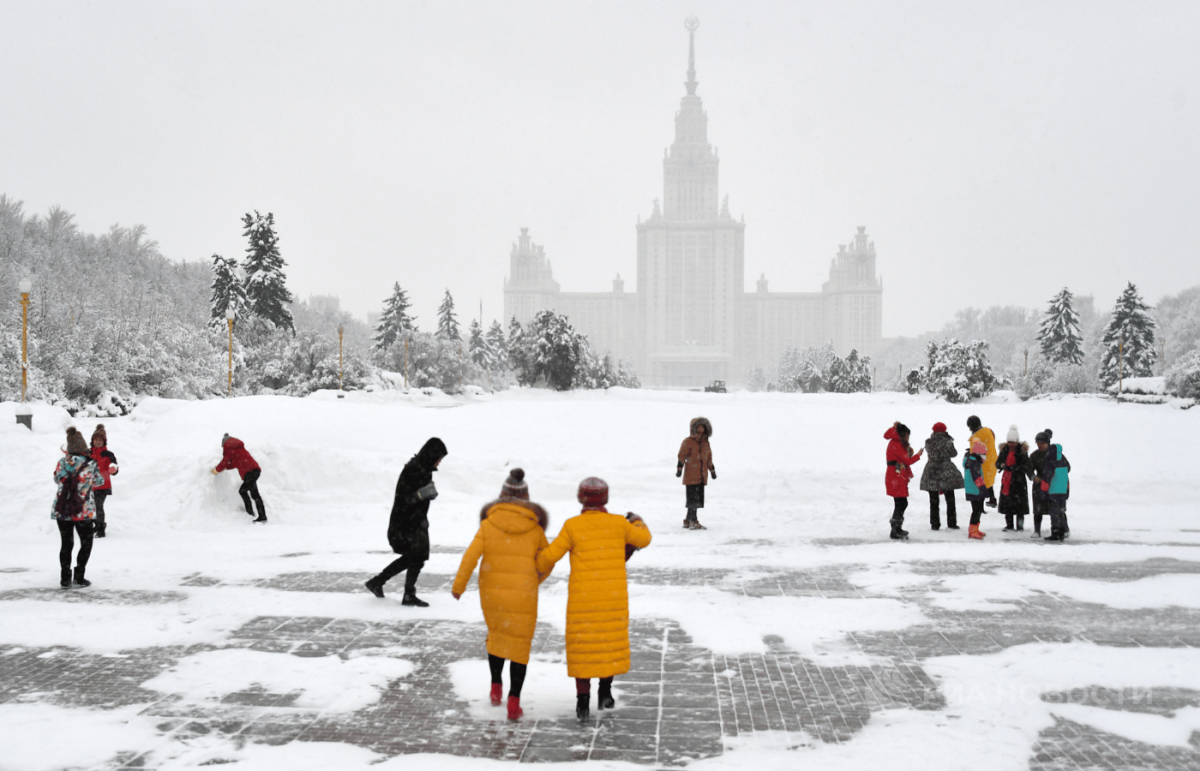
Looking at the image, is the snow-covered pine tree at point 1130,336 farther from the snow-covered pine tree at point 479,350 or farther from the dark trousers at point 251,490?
the dark trousers at point 251,490

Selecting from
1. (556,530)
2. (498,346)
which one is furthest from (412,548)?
(498,346)

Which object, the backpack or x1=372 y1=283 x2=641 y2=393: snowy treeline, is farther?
x1=372 y1=283 x2=641 y2=393: snowy treeline

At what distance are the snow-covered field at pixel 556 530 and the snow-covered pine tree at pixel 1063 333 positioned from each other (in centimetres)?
4574

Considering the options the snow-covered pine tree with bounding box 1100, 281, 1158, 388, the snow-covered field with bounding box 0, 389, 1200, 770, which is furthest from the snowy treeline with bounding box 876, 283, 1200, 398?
the snow-covered field with bounding box 0, 389, 1200, 770

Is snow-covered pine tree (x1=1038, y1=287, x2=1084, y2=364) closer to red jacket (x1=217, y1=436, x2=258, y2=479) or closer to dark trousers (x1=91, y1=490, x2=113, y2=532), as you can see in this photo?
red jacket (x1=217, y1=436, x2=258, y2=479)

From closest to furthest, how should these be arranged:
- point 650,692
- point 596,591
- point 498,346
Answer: point 596,591, point 650,692, point 498,346

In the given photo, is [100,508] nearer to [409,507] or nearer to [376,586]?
[376,586]

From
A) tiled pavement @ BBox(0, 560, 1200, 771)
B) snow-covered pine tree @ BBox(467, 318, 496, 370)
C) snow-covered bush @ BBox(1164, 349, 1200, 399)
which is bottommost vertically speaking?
tiled pavement @ BBox(0, 560, 1200, 771)

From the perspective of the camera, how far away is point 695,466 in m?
12.8

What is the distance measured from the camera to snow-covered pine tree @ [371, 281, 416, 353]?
241 feet

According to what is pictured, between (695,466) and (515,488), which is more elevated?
(515,488)

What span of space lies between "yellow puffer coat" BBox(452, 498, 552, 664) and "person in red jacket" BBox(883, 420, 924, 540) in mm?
7582

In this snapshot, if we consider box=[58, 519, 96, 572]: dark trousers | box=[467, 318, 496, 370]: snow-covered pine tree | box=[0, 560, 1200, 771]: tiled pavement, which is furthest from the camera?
box=[467, 318, 496, 370]: snow-covered pine tree

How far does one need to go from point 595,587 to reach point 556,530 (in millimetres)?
8342
